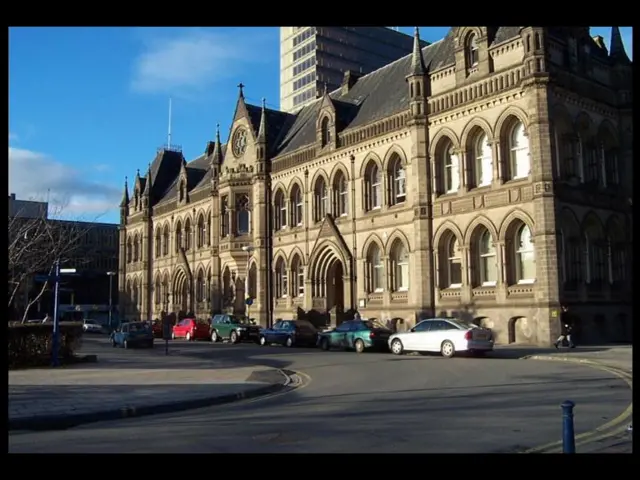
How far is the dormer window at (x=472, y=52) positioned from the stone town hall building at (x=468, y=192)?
0.22ft

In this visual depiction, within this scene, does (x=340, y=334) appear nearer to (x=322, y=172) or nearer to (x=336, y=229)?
(x=336, y=229)

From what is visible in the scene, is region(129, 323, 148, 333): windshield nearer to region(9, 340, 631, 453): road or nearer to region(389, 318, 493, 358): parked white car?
region(389, 318, 493, 358): parked white car

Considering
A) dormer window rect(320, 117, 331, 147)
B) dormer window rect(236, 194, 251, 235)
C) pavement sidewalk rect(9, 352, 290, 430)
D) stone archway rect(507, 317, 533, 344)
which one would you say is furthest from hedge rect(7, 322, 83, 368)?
dormer window rect(236, 194, 251, 235)

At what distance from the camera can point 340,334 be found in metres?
29.2

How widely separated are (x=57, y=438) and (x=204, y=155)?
58.0 m

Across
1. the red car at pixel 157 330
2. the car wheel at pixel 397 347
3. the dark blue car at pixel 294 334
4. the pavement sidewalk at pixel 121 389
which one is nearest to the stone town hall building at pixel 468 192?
the dark blue car at pixel 294 334

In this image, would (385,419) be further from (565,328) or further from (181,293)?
(181,293)

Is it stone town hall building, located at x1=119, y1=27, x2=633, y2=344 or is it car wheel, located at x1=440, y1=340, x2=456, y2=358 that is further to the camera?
stone town hall building, located at x1=119, y1=27, x2=633, y2=344

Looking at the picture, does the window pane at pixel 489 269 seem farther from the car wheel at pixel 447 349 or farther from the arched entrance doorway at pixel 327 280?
the arched entrance doorway at pixel 327 280

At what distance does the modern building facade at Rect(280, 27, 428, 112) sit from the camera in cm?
11856

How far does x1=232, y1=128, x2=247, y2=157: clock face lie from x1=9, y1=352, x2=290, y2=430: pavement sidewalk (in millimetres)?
28794

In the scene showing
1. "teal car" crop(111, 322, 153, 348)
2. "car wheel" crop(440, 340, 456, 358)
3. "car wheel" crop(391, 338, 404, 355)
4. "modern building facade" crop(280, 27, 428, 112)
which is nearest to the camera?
"car wheel" crop(440, 340, 456, 358)

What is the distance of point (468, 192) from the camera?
3275cm
